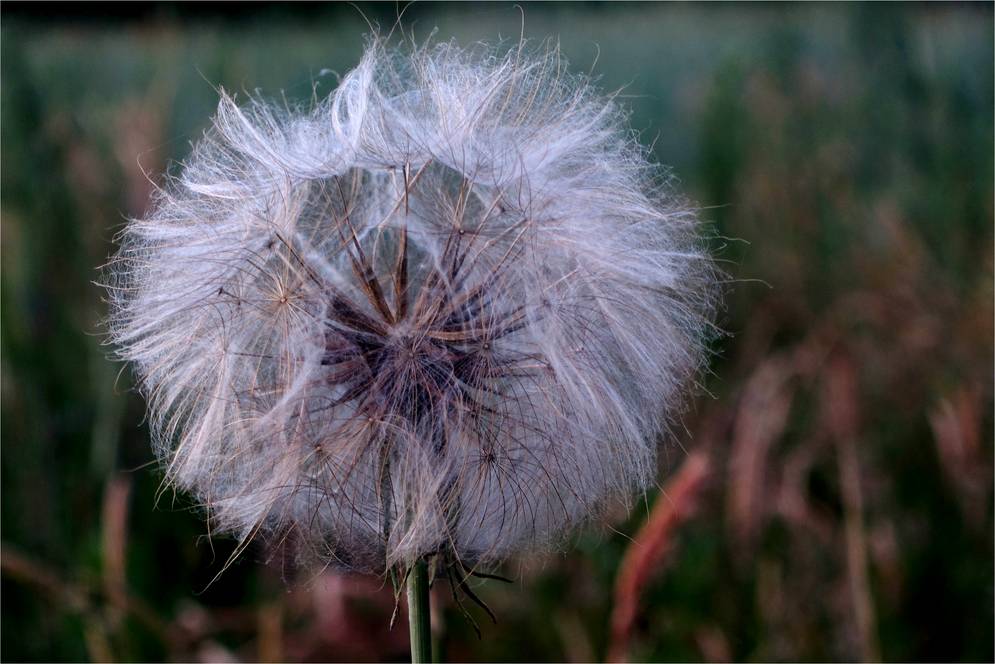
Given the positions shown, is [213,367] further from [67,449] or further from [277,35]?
[277,35]

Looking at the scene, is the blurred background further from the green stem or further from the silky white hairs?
the green stem

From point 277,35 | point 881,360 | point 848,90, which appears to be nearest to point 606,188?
point 881,360

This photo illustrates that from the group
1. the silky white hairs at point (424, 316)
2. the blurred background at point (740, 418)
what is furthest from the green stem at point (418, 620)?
the blurred background at point (740, 418)

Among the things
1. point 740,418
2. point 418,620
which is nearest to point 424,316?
point 418,620

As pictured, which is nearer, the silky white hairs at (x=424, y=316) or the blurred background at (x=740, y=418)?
the silky white hairs at (x=424, y=316)

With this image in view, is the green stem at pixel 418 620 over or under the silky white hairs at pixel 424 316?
under

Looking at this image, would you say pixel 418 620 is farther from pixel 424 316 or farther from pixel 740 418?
pixel 740 418

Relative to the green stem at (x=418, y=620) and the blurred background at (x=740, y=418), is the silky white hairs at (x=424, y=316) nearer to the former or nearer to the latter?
the green stem at (x=418, y=620)
